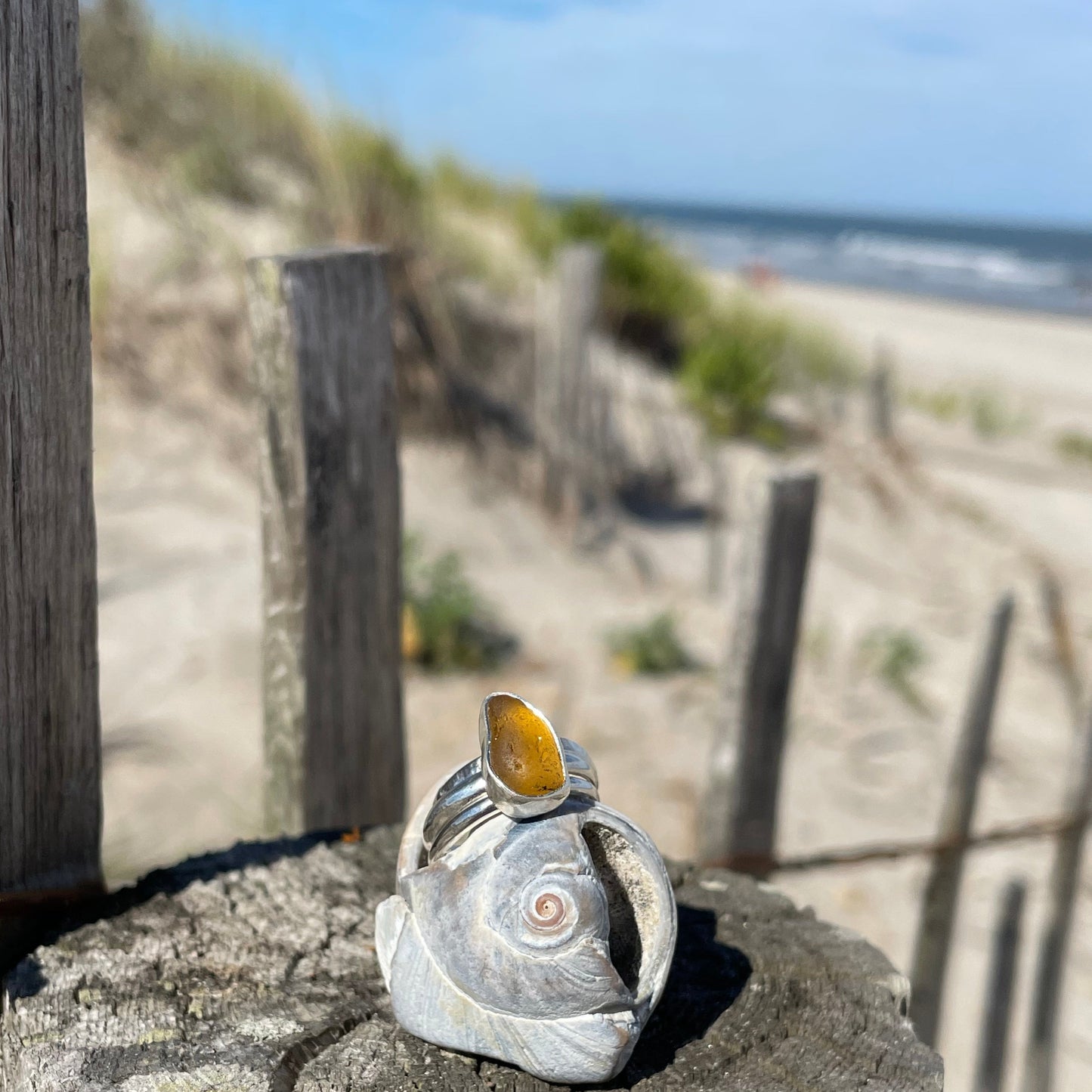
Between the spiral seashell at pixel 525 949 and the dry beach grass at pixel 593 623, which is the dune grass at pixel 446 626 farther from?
the spiral seashell at pixel 525 949

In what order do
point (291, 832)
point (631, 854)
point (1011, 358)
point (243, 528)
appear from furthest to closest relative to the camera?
point (1011, 358) < point (243, 528) < point (291, 832) < point (631, 854)

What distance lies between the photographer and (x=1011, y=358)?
63.8ft

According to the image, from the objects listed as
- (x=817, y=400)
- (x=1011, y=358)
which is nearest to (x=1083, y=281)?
(x=1011, y=358)

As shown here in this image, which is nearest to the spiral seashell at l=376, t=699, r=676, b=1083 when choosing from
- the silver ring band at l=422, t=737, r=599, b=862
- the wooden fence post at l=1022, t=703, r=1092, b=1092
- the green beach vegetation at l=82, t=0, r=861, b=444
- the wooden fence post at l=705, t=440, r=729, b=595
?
the silver ring band at l=422, t=737, r=599, b=862

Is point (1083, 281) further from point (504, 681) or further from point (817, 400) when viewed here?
point (504, 681)

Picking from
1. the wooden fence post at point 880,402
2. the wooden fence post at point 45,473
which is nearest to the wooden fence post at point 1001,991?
the wooden fence post at point 45,473

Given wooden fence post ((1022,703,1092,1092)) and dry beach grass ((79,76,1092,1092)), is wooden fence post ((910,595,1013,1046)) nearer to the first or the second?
wooden fence post ((1022,703,1092,1092))

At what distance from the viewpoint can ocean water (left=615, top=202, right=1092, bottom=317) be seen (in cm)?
3169

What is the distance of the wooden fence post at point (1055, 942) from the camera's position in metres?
3.33

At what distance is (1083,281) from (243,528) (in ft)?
117

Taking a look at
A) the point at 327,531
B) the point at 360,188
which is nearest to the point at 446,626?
the point at 327,531

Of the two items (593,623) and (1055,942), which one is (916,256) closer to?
(593,623)

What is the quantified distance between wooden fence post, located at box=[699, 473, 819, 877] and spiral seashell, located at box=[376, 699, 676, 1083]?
3.89 feet

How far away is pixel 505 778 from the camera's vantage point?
3.62 ft
